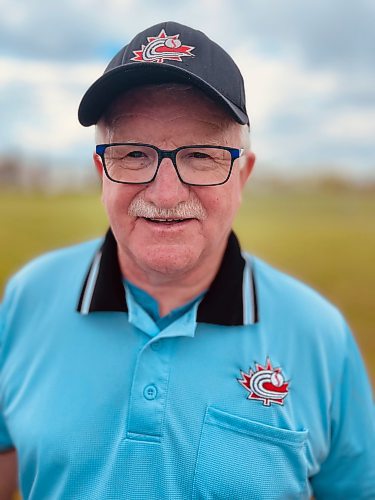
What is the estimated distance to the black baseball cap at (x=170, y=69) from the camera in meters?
0.96

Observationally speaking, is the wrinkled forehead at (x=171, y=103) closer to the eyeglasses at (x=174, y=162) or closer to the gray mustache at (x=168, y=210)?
the eyeglasses at (x=174, y=162)

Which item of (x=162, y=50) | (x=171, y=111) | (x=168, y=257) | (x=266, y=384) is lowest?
(x=266, y=384)

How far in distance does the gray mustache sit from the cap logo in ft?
0.90

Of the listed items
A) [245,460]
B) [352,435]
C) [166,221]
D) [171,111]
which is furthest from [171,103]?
[352,435]

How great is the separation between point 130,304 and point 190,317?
14cm

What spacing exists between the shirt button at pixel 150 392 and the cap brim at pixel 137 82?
21.8 inches

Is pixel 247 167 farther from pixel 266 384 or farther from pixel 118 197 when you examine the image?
pixel 266 384

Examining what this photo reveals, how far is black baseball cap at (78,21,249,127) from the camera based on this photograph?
96cm

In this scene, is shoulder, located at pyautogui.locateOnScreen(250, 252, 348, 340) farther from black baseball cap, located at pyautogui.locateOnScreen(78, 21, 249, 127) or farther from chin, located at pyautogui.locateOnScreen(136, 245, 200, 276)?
black baseball cap, located at pyautogui.locateOnScreen(78, 21, 249, 127)

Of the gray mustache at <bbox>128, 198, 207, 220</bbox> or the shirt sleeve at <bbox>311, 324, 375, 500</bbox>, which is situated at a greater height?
the gray mustache at <bbox>128, 198, 207, 220</bbox>

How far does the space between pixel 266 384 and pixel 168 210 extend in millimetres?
423

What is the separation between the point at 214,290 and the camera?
116cm

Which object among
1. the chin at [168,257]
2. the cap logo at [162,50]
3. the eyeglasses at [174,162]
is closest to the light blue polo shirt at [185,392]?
the chin at [168,257]

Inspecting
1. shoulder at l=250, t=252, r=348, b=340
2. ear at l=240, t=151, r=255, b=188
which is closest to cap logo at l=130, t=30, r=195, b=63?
ear at l=240, t=151, r=255, b=188
